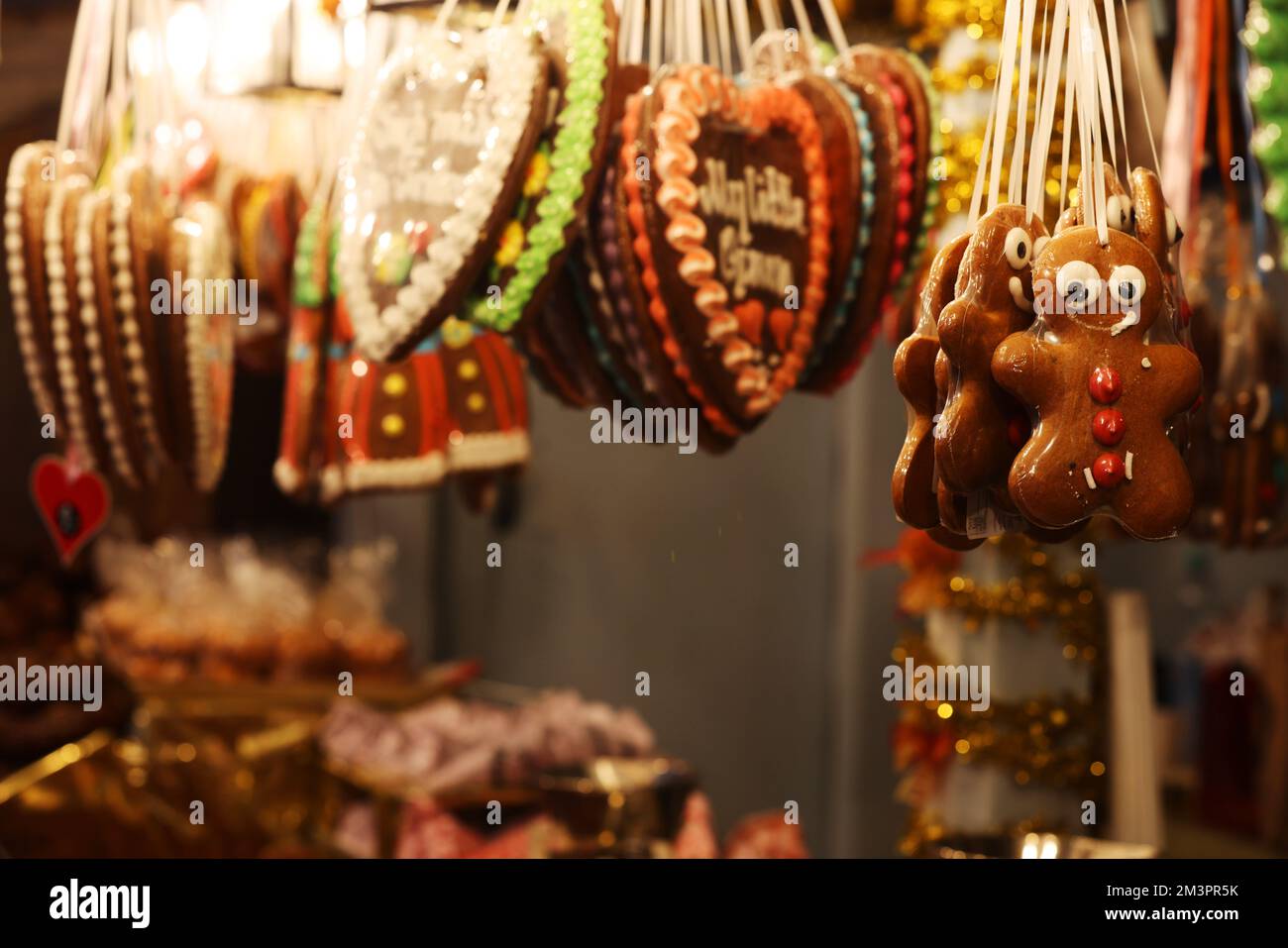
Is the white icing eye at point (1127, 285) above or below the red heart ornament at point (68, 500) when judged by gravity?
above

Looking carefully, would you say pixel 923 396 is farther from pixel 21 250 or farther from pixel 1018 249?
pixel 21 250

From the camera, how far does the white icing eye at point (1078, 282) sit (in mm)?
1000

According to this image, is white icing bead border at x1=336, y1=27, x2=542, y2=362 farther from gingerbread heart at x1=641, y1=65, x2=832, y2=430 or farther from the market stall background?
the market stall background

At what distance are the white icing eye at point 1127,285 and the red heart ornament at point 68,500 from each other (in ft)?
5.29

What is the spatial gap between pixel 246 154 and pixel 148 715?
4.87 feet

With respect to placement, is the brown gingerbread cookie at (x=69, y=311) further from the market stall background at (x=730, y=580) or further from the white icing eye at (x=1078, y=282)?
the white icing eye at (x=1078, y=282)

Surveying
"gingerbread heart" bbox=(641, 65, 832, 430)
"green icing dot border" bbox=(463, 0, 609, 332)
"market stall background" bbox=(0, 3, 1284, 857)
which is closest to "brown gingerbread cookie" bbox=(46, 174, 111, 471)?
"green icing dot border" bbox=(463, 0, 609, 332)

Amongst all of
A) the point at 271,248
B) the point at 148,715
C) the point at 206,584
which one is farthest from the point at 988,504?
the point at 206,584

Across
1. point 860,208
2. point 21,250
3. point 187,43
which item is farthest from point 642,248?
point 187,43

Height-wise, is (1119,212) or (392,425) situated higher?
(1119,212)

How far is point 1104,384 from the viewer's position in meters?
1.01

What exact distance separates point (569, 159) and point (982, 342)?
0.48 m

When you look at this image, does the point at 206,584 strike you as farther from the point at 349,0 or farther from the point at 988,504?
the point at 988,504

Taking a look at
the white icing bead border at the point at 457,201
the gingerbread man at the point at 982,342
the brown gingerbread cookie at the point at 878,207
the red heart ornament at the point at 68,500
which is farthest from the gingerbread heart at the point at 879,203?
the red heart ornament at the point at 68,500
